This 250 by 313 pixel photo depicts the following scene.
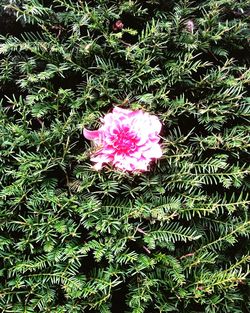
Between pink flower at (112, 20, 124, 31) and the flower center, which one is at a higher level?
pink flower at (112, 20, 124, 31)

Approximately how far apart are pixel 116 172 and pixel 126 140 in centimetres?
10

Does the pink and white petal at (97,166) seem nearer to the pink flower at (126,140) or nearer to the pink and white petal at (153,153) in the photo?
the pink flower at (126,140)

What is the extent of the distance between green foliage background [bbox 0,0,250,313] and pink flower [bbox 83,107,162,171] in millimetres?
26

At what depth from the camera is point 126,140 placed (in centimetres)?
121

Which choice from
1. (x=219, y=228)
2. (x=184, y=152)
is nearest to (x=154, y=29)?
(x=184, y=152)

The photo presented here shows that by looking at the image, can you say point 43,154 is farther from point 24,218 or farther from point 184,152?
point 184,152

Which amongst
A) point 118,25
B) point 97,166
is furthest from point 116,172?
point 118,25

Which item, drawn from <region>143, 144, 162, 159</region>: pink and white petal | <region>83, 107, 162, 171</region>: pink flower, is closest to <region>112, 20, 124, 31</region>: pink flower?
<region>83, 107, 162, 171</region>: pink flower

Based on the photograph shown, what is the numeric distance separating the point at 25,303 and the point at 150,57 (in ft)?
2.40

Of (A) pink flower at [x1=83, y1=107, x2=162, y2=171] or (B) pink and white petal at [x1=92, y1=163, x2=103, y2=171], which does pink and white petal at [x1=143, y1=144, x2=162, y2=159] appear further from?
(B) pink and white petal at [x1=92, y1=163, x2=103, y2=171]

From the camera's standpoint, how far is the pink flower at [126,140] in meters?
1.19

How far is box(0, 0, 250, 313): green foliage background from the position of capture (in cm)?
117

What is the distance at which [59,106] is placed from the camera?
1215 mm

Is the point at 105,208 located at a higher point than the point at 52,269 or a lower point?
higher
